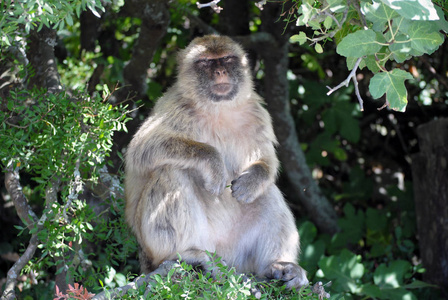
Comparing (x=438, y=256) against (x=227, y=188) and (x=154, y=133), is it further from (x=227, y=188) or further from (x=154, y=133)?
(x=154, y=133)

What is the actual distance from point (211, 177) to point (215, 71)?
2.80 ft

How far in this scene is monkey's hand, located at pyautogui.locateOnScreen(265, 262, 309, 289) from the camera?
4168 millimetres

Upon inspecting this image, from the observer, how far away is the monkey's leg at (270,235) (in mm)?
4477

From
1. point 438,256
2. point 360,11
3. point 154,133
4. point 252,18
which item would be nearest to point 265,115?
point 154,133

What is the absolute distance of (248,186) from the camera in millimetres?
4312

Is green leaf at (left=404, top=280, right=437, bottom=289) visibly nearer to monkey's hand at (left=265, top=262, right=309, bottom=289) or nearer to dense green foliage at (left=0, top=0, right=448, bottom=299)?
dense green foliage at (left=0, top=0, right=448, bottom=299)

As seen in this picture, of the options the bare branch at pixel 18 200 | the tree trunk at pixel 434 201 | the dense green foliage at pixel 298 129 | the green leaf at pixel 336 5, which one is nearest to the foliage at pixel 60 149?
the dense green foliage at pixel 298 129

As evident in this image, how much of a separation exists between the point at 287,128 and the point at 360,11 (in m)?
3.69

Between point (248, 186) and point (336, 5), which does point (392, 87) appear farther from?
point (248, 186)

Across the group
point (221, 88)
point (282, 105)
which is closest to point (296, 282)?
point (221, 88)

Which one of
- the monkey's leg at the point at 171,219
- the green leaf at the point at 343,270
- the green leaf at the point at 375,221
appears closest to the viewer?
the monkey's leg at the point at 171,219

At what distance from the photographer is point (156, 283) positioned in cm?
346

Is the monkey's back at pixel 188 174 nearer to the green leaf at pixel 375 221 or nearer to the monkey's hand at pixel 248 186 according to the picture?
the monkey's hand at pixel 248 186

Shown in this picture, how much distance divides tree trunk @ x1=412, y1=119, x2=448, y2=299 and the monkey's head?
2.71 meters
